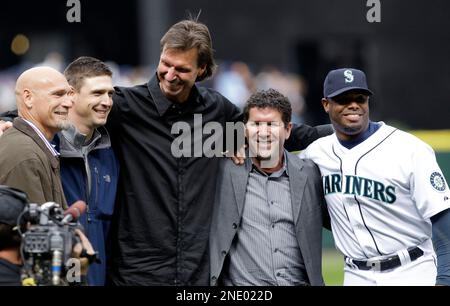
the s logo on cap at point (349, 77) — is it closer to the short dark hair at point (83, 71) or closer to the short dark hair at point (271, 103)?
the short dark hair at point (271, 103)

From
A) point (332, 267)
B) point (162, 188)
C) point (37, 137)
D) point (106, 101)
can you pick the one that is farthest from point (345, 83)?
point (332, 267)

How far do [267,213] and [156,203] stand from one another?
23.3 inches

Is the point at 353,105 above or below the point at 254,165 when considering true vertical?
above

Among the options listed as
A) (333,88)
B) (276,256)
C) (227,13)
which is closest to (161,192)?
(276,256)

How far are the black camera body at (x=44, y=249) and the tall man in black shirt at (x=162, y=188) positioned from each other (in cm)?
124

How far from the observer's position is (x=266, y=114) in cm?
539

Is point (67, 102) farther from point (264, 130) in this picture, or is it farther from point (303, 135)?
point (303, 135)

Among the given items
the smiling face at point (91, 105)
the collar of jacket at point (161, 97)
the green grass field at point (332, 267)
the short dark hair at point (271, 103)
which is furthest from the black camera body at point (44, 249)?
the green grass field at point (332, 267)

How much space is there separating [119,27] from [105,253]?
47.4 ft

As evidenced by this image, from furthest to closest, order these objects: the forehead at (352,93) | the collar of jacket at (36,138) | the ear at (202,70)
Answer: the ear at (202,70) → the forehead at (352,93) → the collar of jacket at (36,138)

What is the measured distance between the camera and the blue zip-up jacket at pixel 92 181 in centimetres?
518

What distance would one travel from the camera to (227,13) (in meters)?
18.3

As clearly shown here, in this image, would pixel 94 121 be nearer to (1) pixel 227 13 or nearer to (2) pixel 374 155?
(2) pixel 374 155

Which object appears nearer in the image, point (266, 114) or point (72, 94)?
point (72, 94)
